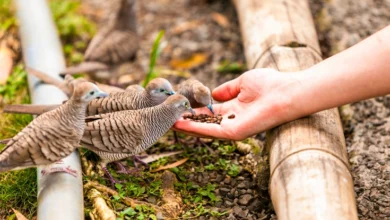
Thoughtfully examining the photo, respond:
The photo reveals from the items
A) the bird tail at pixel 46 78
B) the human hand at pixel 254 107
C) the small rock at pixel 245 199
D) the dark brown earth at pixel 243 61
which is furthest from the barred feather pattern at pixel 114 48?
the small rock at pixel 245 199

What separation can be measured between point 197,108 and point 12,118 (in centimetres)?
178

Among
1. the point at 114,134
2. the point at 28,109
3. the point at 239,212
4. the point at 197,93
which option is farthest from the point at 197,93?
the point at 28,109

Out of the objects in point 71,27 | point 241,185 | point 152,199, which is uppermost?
point 71,27

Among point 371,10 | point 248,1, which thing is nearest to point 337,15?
point 371,10

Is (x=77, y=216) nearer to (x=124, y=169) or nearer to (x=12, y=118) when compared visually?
(x=124, y=169)

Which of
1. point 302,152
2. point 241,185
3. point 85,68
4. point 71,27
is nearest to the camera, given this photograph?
point 302,152

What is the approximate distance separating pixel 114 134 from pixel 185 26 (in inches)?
145

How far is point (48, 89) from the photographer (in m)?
5.38

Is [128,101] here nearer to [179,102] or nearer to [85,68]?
[179,102]

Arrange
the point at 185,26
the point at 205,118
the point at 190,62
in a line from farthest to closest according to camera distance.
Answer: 1. the point at 185,26
2. the point at 190,62
3. the point at 205,118

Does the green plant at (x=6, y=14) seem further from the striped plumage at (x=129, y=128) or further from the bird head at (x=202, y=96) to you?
the bird head at (x=202, y=96)

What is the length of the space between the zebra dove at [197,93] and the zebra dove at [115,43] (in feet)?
4.92

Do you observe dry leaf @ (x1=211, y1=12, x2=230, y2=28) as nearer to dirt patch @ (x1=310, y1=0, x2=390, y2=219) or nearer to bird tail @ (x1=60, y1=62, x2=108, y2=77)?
dirt patch @ (x1=310, y1=0, x2=390, y2=219)

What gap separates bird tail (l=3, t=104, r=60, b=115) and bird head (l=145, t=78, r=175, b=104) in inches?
33.9
